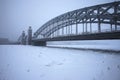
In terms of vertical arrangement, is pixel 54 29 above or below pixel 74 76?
above

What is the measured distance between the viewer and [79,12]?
57.2 m

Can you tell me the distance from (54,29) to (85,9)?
120ft

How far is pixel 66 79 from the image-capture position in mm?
7945

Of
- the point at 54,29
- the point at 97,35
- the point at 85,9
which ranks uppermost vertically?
the point at 85,9

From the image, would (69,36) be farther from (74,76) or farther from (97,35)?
(74,76)

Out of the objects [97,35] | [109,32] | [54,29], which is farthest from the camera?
[54,29]

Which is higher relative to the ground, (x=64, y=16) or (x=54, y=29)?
(x=64, y=16)

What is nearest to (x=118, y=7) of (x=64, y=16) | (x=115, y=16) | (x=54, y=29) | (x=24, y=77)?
(x=115, y=16)

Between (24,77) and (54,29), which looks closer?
(24,77)

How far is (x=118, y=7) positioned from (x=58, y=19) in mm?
38315

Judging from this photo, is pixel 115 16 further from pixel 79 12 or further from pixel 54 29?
pixel 54 29

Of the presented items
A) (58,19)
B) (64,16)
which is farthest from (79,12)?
(58,19)

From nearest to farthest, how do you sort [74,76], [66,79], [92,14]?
1. [66,79]
2. [74,76]
3. [92,14]

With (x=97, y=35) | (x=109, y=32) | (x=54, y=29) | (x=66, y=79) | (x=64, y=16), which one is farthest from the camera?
(x=54, y=29)
